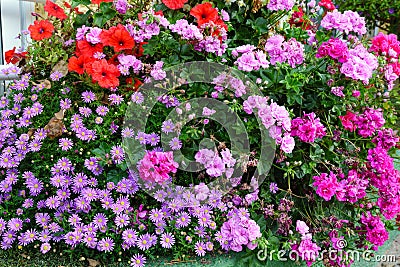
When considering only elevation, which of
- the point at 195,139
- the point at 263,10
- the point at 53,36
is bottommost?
the point at 195,139

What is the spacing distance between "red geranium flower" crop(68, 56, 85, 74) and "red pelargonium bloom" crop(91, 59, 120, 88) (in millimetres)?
80

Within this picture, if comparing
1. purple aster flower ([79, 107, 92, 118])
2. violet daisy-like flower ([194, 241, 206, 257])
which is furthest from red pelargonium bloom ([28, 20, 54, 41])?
violet daisy-like flower ([194, 241, 206, 257])

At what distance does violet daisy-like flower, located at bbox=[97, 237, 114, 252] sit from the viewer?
5.29 ft

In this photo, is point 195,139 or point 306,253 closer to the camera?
point 306,253

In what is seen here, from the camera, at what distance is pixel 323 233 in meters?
1.79

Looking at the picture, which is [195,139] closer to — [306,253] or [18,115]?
[306,253]

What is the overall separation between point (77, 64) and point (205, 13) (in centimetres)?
59

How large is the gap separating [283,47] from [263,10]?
0.30 m

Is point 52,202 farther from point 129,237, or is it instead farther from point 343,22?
point 343,22

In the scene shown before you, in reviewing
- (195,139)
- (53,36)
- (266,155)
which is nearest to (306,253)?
(266,155)

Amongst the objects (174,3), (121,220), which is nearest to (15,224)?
(121,220)

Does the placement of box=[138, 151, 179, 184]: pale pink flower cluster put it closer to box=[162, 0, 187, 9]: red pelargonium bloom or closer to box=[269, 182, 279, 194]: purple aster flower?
box=[269, 182, 279, 194]: purple aster flower

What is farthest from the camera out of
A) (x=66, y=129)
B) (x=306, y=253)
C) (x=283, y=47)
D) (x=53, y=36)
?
(x=53, y=36)

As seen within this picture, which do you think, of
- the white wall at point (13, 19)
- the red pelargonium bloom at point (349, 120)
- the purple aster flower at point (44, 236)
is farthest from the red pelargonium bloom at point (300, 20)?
the white wall at point (13, 19)
